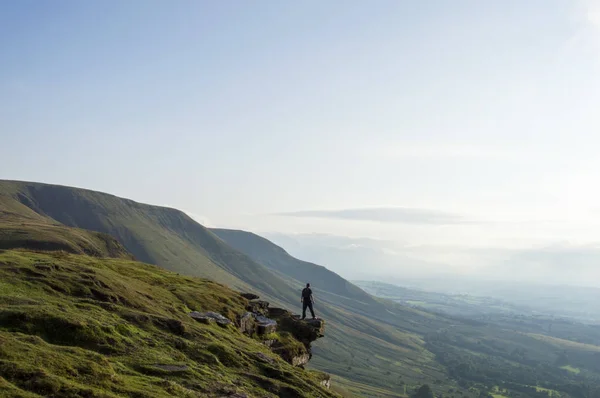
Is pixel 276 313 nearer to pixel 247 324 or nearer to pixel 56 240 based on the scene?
pixel 247 324

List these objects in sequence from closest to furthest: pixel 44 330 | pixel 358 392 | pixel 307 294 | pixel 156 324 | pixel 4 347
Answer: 1. pixel 4 347
2. pixel 44 330
3. pixel 156 324
4. pixel 307 294
5. pixel 358 392

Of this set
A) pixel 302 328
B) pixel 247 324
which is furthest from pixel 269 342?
pixel 302 328

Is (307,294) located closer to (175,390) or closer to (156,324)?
(156,324)

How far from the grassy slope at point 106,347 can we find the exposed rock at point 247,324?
580 centimetres

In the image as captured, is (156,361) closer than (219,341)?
Yes

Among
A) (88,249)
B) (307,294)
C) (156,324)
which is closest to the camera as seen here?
(156,324)

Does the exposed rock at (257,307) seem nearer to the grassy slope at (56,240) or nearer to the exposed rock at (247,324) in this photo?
the exposed rock at (247,324)

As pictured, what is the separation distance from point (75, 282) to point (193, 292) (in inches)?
708

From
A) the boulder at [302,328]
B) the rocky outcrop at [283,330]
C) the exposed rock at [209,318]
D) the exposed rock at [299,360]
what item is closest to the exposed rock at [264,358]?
the exposed rock at [209,318]

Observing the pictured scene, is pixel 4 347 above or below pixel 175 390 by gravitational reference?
above

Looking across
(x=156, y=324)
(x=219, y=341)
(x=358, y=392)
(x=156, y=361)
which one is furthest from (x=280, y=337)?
(x=358, y=392)

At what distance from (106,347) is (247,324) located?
74.9ft

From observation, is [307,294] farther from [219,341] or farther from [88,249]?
[88,249]

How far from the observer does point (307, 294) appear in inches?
2005
